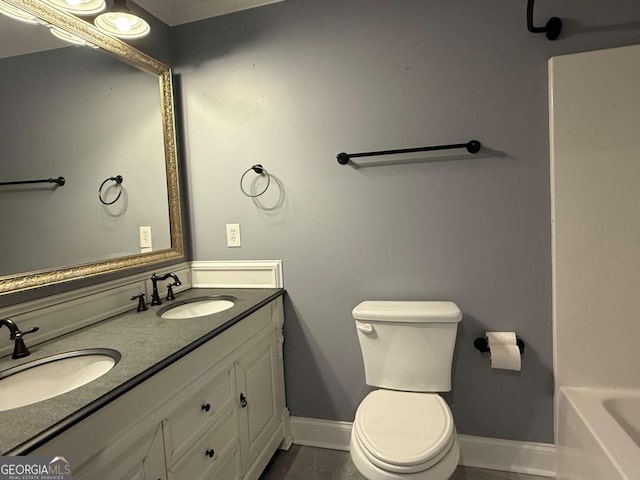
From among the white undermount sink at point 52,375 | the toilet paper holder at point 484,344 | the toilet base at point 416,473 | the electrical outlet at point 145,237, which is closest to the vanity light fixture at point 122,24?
the electrical outlet at point 145,237

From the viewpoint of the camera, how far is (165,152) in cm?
193

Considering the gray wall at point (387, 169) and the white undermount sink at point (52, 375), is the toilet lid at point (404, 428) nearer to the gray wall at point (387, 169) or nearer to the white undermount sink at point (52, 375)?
the gray wall at point (387, 169)

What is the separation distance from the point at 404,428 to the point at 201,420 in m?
0.74

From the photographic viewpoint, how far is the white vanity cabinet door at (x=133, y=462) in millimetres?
851

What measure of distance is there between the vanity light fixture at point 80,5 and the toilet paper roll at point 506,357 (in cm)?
214

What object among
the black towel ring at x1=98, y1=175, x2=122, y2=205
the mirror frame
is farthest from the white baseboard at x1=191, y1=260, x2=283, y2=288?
the black towel ring at x1=98, y1=175, x2=122, y2=205

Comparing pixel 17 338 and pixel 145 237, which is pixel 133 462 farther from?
pixel 145 237

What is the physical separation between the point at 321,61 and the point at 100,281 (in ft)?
4.76

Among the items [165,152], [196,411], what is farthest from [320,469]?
[165,152]

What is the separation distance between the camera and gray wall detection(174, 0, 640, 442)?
5.22ft

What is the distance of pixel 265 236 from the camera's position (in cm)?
193

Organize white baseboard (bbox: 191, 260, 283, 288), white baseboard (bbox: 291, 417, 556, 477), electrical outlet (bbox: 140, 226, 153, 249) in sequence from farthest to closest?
white baseboard (bbox: 191, 260, 283, 288) → electrical outlet (bbox: 140, 226, 153, 249) → white baseboard (bbox: 291, 417, 556, 477)

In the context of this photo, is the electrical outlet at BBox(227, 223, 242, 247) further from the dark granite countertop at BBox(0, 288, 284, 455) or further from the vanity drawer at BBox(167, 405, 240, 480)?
the vanity drawer at BBox(167, 405, 240, 480)

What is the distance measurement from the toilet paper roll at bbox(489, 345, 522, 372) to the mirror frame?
5.46ft
